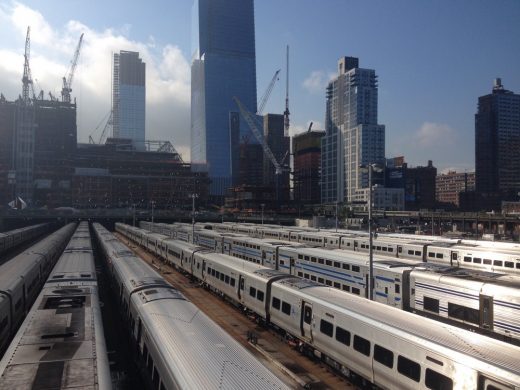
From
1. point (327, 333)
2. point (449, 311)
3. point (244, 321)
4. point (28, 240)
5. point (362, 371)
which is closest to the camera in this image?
point (362, 371)

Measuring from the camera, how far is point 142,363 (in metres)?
17.6

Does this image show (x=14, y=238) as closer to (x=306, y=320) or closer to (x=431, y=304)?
(x=306, y=320)

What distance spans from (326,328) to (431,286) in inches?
310

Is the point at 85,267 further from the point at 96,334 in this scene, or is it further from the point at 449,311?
the point at 449,311

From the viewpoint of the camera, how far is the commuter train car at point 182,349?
11742 mm

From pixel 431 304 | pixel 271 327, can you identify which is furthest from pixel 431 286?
pixel 271 327

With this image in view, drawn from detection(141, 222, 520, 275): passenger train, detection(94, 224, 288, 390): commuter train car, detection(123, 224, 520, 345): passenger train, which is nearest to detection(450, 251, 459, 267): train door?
detection(141, 222, 520, 275): passenger train

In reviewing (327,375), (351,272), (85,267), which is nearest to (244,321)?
(351,272)

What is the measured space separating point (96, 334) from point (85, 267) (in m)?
16.7

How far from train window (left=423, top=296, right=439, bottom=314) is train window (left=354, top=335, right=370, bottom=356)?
26.6 feet

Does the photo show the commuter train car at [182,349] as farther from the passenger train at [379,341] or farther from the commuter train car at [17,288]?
the commuter train car at [17,288]

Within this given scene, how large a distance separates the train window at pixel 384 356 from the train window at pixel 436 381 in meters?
1.71

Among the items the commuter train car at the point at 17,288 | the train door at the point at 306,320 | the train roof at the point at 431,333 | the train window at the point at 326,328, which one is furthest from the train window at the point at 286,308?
the commuter train car at the point at 17,288

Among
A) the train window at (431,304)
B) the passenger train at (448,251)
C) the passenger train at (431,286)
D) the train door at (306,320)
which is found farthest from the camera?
the passenger train at (448,251)
